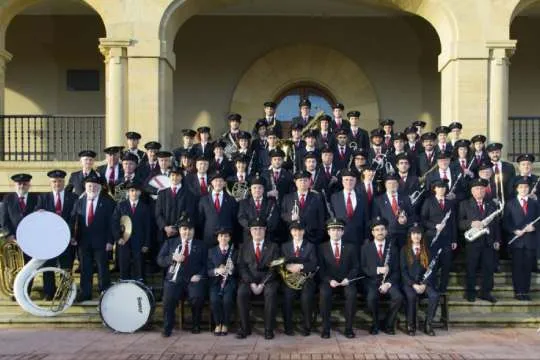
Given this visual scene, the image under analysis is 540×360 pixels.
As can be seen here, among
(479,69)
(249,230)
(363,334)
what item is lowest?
(363,334)

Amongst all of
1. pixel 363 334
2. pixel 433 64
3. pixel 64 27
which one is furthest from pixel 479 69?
pixel 64 27

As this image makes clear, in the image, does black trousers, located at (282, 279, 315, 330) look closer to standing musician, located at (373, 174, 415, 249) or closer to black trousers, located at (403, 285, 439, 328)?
black trousers, located at (403, 285, 439, 328)

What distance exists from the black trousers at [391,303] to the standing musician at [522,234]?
6.12 feet

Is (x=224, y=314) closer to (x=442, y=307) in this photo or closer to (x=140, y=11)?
(x=442, y=307)

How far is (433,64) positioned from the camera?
591 inches

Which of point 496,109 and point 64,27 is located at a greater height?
point 64,27

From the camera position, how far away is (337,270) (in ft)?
26.0

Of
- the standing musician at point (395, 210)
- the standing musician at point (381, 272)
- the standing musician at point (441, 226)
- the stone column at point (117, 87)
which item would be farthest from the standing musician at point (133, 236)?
the standing musician at point (441, 226)

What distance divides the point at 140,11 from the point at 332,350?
23.7 feet

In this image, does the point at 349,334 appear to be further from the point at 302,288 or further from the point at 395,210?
the point at 395,210

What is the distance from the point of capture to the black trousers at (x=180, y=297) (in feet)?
25.3

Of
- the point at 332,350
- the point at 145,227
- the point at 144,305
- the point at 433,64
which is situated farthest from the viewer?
the point at 433,64

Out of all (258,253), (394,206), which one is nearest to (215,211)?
(258,253)

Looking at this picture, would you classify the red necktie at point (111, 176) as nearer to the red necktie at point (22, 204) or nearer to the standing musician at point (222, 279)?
the red necktie at point (22, 204)
